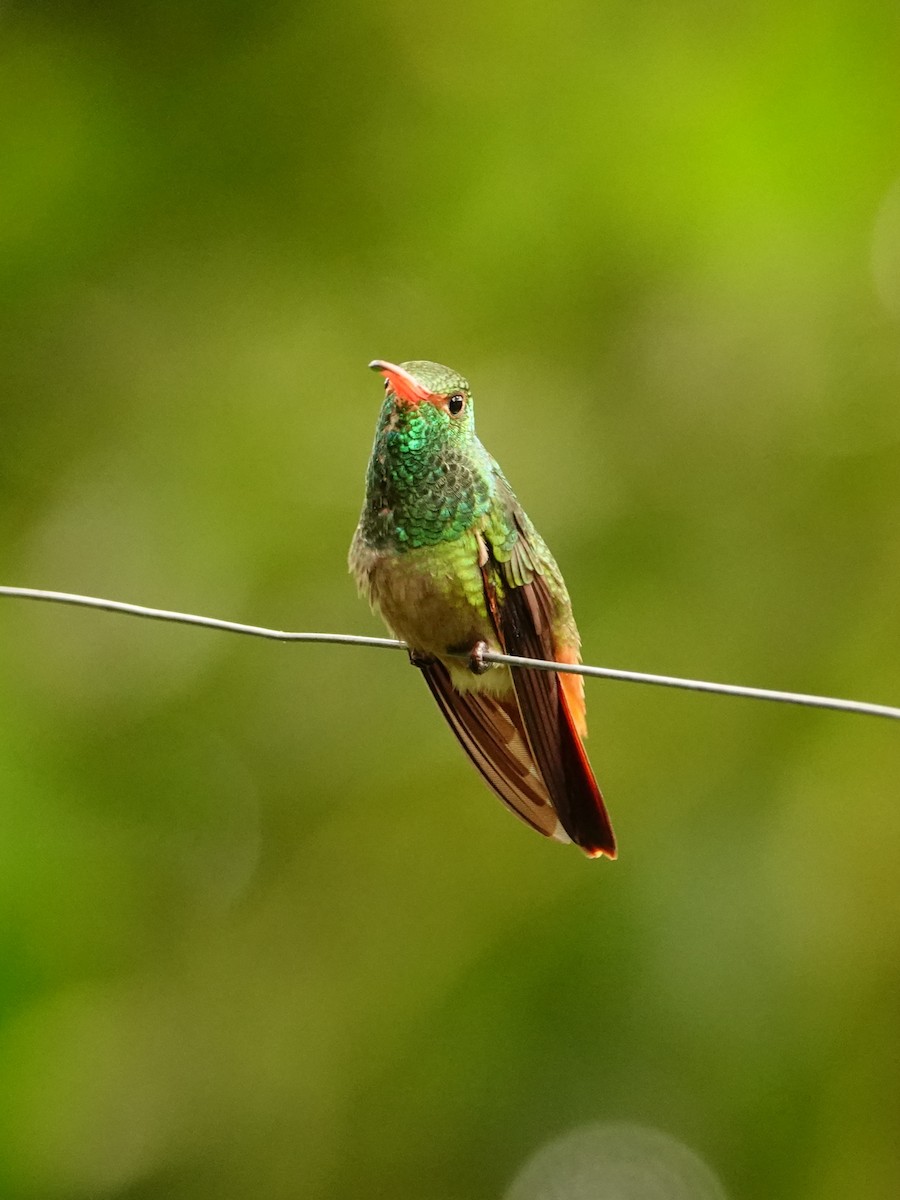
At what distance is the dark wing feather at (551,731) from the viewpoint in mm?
3496

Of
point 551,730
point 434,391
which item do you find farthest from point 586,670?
point 434,391

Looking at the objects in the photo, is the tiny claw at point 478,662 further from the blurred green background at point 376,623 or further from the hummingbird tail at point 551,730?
the blurred green background at point 376,623

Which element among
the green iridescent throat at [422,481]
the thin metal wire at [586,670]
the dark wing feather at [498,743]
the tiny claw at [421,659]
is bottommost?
the dark wing feather at [498,743]

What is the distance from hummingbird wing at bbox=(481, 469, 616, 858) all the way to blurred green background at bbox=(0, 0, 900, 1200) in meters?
3.74

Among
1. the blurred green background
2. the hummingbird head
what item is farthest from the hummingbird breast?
the blurred green background

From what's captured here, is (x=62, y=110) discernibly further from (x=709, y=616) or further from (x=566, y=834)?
(x=566, y=834)

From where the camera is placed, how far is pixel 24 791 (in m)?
7.29

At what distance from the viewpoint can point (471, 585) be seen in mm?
3568

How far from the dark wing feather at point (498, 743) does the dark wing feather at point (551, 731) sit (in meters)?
0.14

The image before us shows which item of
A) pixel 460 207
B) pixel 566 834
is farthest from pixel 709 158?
pixel 566 834

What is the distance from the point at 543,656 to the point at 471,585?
28 cm

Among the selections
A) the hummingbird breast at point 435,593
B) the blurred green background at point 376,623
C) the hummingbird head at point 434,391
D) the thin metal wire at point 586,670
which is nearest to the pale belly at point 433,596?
the hummingbird breast at point 435,593

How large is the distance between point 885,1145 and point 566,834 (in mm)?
4192

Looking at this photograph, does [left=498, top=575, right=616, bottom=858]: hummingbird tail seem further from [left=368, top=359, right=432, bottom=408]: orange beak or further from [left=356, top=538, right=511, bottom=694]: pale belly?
[left=368, top=359, right=432, bottom=408]: orange beak
